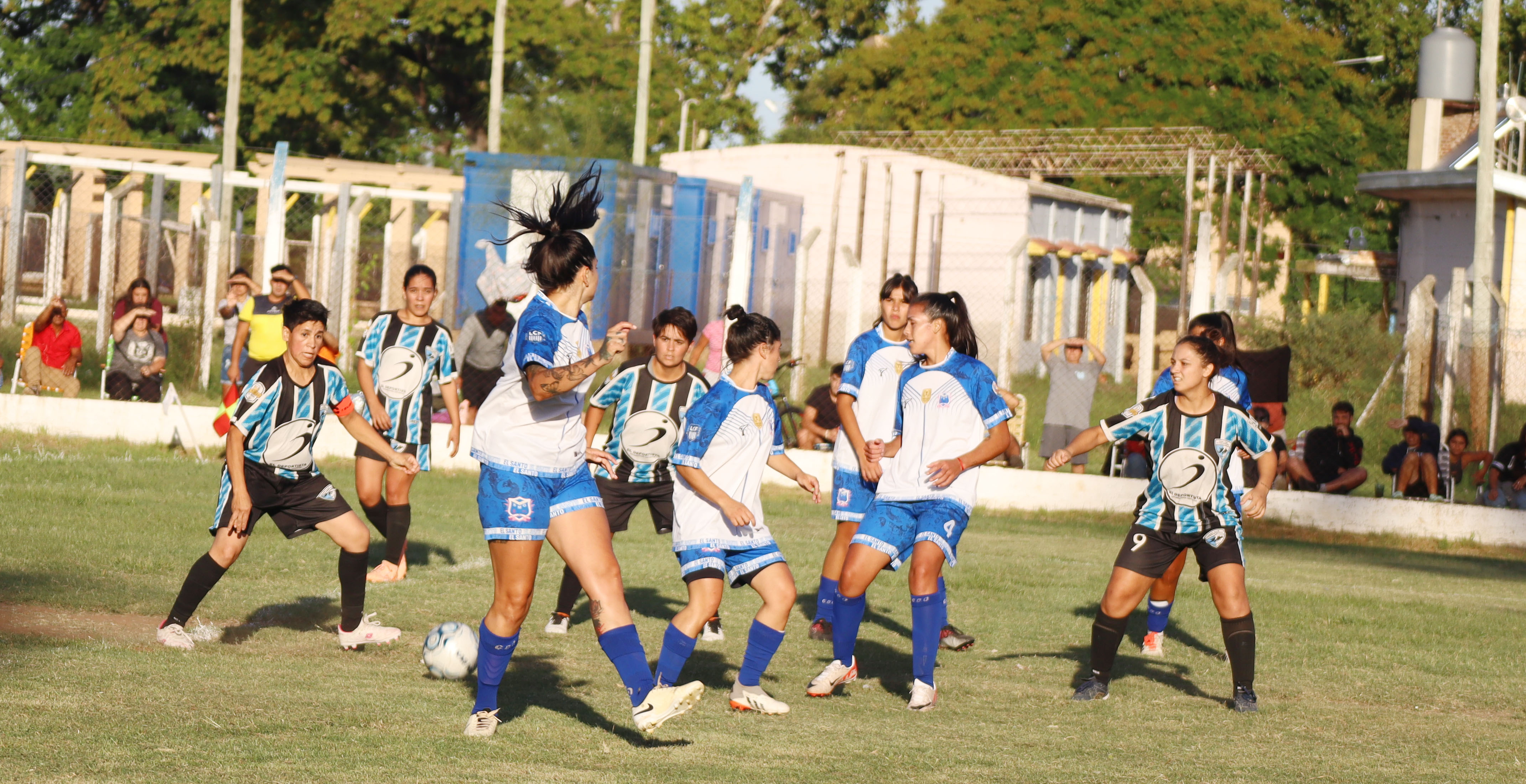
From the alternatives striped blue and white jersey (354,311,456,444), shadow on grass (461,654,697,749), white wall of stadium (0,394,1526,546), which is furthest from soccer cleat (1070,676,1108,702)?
white wall of stadium (0,394,1526,546)

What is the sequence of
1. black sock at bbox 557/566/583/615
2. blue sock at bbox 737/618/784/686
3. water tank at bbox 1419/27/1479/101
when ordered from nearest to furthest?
blue sock at bbox 737/618/784/686 → black sock at bbox 557/566/583/615 → water tank at bbox 1419/27/1479/101

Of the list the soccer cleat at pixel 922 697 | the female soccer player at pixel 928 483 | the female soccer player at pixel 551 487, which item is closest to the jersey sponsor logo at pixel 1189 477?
the female soccer player at pixel 928 483

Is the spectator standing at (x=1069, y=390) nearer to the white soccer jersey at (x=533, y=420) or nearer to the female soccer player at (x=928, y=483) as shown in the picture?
the female soccer player at (x=928, y=483)

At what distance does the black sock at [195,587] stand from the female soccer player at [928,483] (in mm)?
2768

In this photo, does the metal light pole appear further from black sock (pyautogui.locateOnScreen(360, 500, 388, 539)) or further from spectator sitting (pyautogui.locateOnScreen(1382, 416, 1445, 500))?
black sock (pyautogui.locateOnScreen(360, 500, 388, 539))

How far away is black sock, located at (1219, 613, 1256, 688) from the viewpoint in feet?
23.5

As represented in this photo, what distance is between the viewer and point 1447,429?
1605cm

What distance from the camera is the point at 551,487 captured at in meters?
5.79

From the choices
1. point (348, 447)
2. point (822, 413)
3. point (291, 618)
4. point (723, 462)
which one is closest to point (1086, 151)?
point (822, 413)

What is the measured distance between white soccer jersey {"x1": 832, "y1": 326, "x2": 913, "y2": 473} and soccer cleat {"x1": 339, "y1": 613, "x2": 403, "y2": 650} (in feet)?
7.88

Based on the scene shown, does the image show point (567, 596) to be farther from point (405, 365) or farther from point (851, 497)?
point (405, 365)

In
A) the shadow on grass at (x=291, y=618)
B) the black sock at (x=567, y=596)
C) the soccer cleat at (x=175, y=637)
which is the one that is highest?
the black sock at (x=567, y=596)

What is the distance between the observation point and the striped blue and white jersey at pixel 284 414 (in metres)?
7.26

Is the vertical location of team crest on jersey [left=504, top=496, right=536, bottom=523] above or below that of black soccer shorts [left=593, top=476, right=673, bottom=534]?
above
